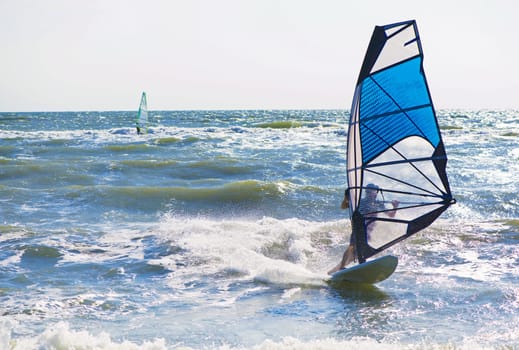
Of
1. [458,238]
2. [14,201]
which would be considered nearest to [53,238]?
[14,201]

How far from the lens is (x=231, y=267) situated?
663cm

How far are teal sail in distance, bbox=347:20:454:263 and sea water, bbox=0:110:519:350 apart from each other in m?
0.64

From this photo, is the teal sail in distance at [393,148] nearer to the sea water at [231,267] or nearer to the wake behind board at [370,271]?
the wake behind board at [370,271]

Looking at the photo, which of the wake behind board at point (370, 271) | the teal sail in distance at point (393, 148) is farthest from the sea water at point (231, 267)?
the teal sail in distance at point (393, 148)

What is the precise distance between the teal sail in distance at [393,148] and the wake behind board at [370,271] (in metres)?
0.21

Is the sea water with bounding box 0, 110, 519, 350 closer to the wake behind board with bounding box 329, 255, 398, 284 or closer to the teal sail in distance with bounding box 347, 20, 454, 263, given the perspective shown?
the wake behind board with bounding box 329, 255, 398, 284

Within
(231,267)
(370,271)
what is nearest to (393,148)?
(370,271)

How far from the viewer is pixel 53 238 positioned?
8.11 metres

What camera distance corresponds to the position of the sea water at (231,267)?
453 centimetres

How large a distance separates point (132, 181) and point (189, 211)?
337 centimetres

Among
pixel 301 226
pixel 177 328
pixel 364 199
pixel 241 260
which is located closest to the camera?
pixel 177 328

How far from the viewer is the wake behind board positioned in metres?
5.60

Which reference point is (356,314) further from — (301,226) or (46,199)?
(46,199)

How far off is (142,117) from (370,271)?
2599cm
